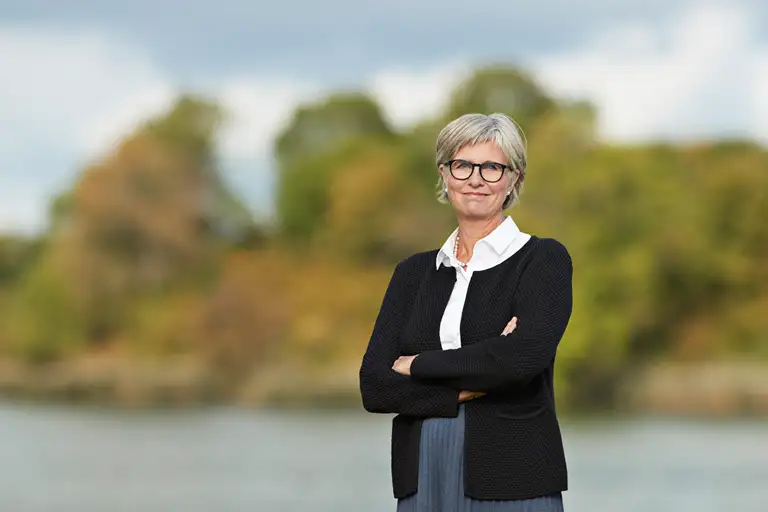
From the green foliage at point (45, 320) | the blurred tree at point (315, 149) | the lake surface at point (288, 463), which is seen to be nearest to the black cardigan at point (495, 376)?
the lake surface at point (288, 463)

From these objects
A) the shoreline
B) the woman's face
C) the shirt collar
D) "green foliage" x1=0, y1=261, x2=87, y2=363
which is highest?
"green foliage" x1=0, y1=261, x2=87, y2=363

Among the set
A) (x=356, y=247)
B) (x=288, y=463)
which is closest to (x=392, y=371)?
(x=288, y=463)

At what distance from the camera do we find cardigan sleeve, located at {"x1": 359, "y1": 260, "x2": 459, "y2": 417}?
337 cm

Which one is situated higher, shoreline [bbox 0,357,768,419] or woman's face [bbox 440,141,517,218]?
shoreline [bbox 0,357,768,419]

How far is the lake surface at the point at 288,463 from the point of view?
862 inches

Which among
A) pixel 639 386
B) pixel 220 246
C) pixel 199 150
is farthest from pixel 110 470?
pixel 199 150

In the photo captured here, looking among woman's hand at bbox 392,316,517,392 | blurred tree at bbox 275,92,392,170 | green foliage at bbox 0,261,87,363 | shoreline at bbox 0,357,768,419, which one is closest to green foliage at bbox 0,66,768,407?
green foliage at bbox 0,261,87,363

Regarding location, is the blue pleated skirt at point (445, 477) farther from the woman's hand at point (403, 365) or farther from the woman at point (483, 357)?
the woman's hand at point (403, 365)

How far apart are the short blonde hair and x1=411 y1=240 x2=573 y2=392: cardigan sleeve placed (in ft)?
0.78

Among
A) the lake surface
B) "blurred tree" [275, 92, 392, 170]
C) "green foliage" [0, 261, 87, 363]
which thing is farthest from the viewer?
"blurred tree" [275, 92, 392, 170]

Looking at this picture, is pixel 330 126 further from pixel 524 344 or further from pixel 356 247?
pixel 524 344

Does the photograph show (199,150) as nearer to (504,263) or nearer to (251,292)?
(251,292)

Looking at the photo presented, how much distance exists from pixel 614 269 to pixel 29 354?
18.6 metres

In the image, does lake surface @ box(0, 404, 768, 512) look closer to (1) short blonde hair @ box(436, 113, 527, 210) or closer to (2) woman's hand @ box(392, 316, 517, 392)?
(2) woman's hand @ box(392, 316, 517, 392)
